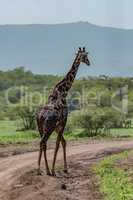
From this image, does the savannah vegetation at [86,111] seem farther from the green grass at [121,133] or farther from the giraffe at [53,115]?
the giraffe at [53,115]

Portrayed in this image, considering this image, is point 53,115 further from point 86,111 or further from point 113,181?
point 86,111

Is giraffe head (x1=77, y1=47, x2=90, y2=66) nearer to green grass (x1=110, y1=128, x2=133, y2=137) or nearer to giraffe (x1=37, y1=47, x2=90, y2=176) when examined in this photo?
giraffe (x1=37, y1=47, x2=90, y2=176)

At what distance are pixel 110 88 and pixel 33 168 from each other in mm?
53029

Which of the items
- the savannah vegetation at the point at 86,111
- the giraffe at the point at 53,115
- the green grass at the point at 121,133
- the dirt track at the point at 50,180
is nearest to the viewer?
the dirt track at the point at 50,180

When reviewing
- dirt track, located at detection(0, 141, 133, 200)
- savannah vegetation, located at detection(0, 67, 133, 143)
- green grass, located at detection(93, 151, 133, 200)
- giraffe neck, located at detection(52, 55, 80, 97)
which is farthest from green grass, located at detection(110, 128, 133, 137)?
giraffe neck, located at detection(52, 55, 80, 97)

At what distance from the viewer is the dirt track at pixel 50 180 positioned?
1574cm

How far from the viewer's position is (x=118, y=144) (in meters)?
26.3

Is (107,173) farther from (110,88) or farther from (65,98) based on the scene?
(110,88)

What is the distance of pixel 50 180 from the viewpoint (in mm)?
17141

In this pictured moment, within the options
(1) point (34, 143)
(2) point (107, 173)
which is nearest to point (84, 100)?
(1) point (34, 143)

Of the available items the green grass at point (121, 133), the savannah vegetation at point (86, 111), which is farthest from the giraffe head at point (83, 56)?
the green grass at point (121, 133)

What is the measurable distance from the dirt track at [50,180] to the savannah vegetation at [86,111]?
5.78 metres

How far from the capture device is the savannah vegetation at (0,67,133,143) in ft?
120

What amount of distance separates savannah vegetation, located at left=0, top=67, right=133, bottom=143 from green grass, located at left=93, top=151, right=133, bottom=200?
335 inches
